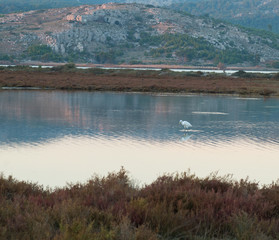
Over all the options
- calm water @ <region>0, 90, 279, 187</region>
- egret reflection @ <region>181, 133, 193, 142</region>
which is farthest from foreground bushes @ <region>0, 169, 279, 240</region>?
egret reflection @ <region>181, 133, 193, 142</region>

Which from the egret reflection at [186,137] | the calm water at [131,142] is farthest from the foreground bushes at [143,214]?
the egret reflection at [186,137]

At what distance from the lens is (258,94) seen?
49.2 metres

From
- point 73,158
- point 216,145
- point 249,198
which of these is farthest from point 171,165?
point 249,198

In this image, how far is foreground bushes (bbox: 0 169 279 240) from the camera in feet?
21.1

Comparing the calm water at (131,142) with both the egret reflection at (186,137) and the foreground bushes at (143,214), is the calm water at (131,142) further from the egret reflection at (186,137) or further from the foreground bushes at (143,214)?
the foreground bushes at (143,214)

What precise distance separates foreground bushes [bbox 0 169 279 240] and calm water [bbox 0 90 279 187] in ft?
12.6

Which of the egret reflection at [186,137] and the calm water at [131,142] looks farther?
the egret reflection at [186,137]

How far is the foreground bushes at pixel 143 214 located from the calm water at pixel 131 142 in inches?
151

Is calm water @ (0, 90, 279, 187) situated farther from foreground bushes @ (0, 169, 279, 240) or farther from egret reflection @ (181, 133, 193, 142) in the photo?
foreground bushes @ (0, 169, 279, 240)

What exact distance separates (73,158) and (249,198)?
25.2 feet

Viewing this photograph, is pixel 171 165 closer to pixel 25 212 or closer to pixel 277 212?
pixel 277 212

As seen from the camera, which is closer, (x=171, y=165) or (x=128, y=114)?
(x=171, y=165)

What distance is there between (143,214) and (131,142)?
426 inches

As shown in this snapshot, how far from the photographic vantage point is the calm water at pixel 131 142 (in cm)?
1368
